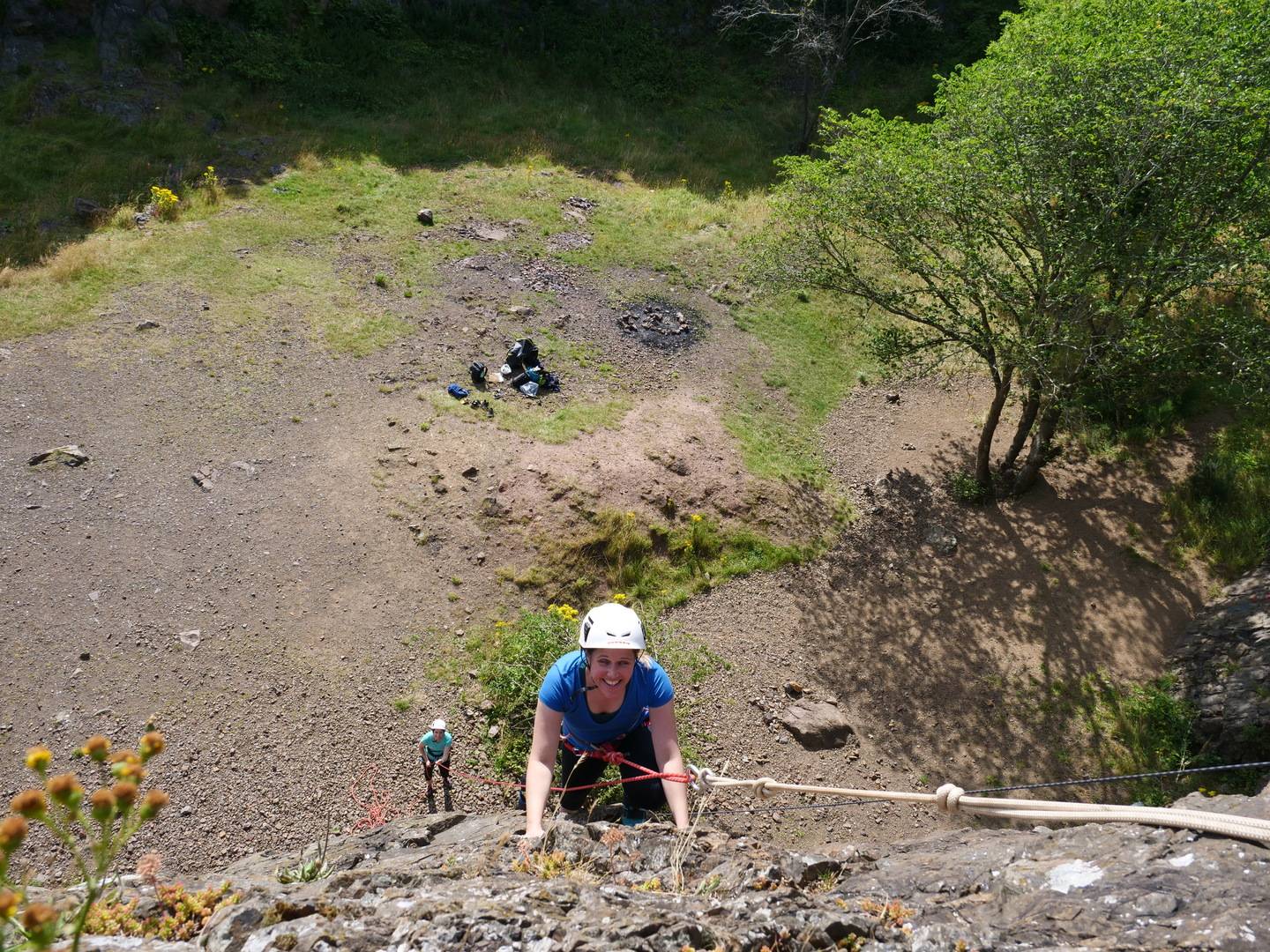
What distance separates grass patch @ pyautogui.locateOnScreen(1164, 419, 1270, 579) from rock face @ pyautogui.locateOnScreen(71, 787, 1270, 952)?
964 cm

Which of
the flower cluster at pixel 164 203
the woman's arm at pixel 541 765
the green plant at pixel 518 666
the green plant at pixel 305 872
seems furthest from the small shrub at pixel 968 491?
the flower cluster at pixel 164 203

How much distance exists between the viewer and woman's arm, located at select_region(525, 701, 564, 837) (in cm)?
465

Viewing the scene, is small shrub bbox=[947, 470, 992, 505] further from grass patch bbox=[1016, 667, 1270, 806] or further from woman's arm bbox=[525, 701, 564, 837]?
woman's arm bbox=[525, 701, 564, 837]

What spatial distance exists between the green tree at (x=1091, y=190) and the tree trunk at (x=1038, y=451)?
5.8 inches

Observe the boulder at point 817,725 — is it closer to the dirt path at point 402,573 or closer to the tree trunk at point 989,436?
the dirt path at point 402,573

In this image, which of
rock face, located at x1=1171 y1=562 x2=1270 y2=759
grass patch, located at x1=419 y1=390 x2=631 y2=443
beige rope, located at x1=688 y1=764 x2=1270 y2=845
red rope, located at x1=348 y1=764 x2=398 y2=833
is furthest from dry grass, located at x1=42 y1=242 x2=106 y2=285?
rock face, located at x1=1171 y1=562 x2=1270 y2=759

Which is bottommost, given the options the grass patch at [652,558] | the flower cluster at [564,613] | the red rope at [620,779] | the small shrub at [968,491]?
the red rope at [620,779]

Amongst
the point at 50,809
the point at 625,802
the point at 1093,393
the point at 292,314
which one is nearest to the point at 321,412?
the point at 292,314

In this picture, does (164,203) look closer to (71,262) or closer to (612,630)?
(71,262)

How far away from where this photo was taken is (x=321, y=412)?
45.4 feet

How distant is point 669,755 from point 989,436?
36.4 feet

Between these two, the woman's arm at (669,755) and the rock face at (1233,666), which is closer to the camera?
the woman's arm at (669,755)

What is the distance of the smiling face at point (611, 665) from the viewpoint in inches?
194

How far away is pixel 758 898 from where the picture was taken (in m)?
3.89
